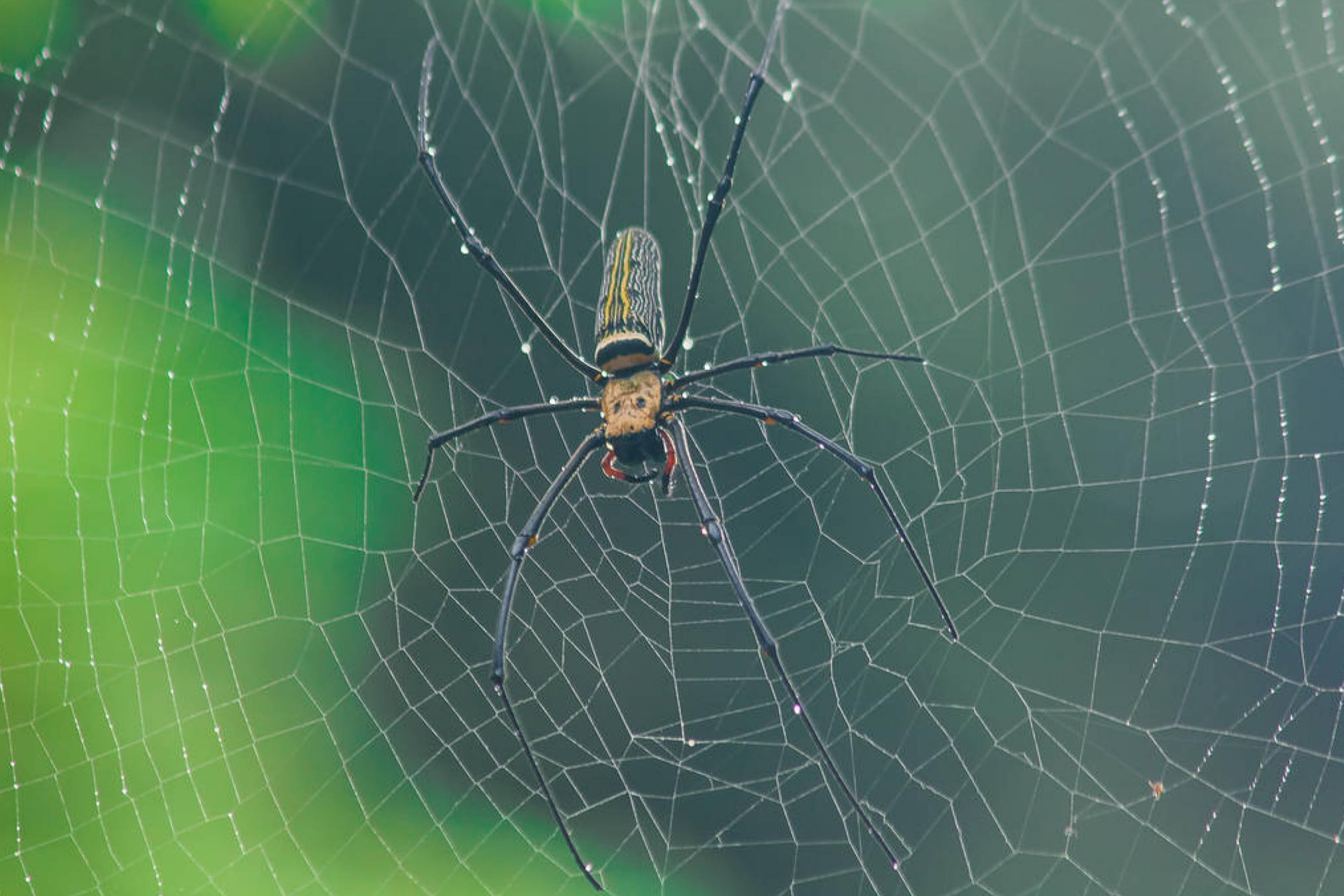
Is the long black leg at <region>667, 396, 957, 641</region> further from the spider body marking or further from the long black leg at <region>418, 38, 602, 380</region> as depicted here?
the long black leg at <region>418, 38, 602, 380</region>

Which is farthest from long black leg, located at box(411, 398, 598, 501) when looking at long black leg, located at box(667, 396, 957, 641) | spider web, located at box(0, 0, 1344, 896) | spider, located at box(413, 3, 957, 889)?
spider web, located at box(0, 0, 1344, 896)

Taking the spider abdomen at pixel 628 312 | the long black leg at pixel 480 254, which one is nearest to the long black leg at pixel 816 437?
the spider abdomen at pixel 628 312

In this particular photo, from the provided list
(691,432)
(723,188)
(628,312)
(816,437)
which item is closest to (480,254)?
(628,312)

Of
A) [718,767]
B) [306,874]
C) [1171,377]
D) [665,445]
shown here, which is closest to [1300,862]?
[1171,377]

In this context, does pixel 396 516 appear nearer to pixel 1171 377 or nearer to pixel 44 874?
pixel 44 874

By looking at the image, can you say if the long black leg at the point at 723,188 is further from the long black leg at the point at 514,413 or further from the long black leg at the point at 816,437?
the long black leg at the point at 514,413
